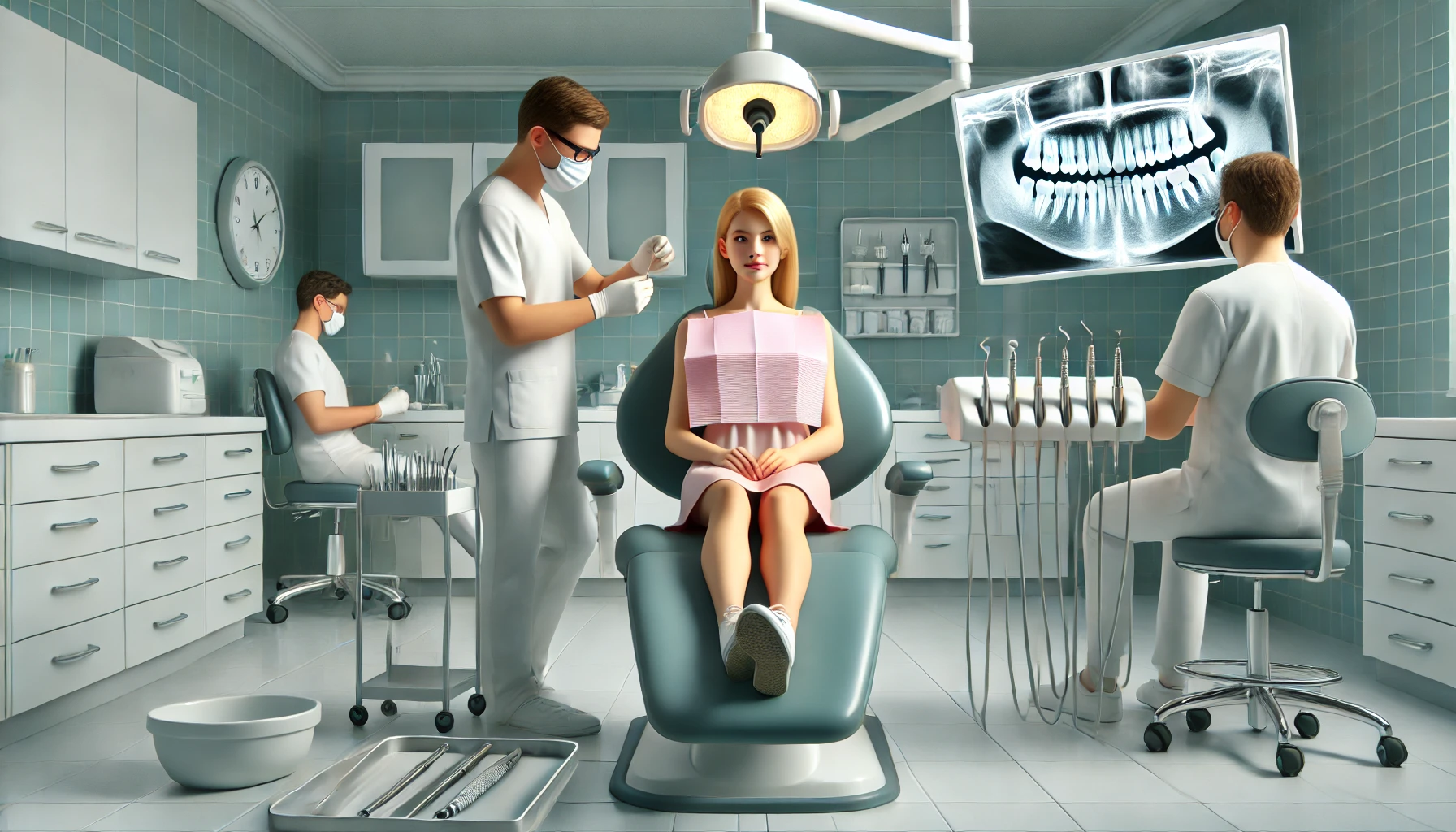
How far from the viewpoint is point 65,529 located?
8.91 feet

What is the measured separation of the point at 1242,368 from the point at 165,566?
10.6ft

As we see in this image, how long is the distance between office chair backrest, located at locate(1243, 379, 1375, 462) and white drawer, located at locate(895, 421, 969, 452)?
2.47 metres

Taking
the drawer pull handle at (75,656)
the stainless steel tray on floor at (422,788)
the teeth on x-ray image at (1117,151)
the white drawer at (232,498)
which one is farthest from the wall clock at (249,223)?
the teeth on x-ray image at (1117,151)

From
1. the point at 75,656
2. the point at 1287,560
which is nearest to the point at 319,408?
the point at 75,656

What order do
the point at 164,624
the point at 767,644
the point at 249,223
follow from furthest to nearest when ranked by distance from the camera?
the point at 249,223, the point at 164,624, the point at 767,644

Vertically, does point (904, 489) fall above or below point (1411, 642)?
above

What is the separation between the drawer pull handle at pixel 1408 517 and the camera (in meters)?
2.72

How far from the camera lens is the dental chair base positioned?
1976 mm

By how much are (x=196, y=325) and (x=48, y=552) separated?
6.06ft

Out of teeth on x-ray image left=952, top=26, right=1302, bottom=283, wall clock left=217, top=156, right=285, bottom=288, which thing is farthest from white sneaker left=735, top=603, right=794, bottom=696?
wall clock left=217, top=156, right=285, bottom=288

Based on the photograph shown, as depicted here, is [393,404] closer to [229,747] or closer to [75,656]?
[75,656]

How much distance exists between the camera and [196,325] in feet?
14.0

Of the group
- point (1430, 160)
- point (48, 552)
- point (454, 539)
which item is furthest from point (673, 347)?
point (1430, 160)

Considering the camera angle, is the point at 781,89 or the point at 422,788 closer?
the point at 422,788
